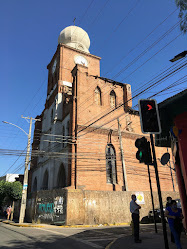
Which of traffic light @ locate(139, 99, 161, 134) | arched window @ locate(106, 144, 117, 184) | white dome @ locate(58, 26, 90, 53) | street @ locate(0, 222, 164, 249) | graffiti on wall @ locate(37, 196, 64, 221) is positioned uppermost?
white dome @ locate(58, 26, 90, 53)

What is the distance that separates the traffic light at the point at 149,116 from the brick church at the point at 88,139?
1415 cm

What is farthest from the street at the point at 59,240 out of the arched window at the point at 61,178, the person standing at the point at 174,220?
the arched window at the point at 61,178

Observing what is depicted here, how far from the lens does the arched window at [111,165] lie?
878 inches

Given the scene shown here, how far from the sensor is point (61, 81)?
3047 cm

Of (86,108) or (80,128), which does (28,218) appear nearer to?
(80,128)

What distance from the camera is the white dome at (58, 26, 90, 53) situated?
36281mm

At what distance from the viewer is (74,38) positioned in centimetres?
3634

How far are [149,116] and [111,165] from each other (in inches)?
739

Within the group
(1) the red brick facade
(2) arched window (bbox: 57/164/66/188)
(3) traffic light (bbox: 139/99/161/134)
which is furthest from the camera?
(2) arched window (bbox: 57/164/66/188)

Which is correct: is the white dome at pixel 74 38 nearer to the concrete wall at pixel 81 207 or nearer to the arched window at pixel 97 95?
the arched window at pixel 97 95

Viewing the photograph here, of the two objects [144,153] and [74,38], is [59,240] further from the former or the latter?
[74,38]

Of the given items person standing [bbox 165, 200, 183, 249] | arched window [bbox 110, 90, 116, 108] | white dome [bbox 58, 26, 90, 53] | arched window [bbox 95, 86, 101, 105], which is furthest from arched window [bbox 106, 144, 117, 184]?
white dome [bbox 58, 26, 90, 53]

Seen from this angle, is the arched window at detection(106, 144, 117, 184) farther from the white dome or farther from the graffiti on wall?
the white dome

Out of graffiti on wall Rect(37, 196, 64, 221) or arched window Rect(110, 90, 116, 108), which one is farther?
arched window Rect(110, 90, 116, 108)
